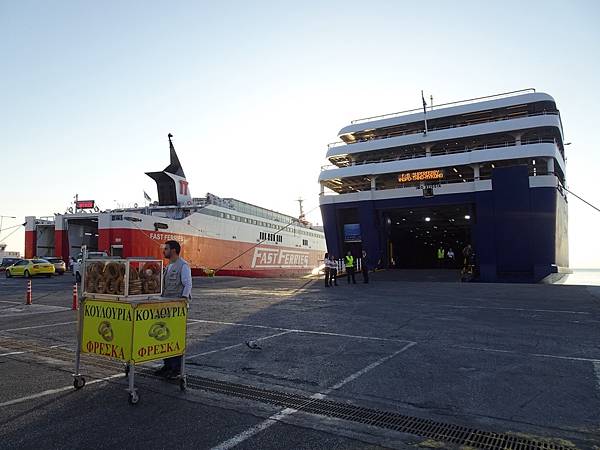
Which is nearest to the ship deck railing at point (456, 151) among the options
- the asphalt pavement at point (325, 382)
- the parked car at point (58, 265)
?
the asphalt pavement at point (325, 382)

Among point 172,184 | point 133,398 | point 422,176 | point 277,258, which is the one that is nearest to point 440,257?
point 277,258

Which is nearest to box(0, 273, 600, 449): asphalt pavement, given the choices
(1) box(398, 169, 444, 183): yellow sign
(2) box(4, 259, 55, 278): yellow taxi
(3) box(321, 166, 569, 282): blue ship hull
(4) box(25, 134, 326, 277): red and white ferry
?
(3) box(321, 166, 569, 282): blue ship hull

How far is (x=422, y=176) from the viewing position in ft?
79.8

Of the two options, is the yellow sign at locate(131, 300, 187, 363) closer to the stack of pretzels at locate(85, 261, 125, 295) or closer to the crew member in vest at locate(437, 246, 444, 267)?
the stack of pretzels at locate(85, 261, 125, 295)

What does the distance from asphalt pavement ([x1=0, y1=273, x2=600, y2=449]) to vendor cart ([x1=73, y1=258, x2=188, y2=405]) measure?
1.54 feet

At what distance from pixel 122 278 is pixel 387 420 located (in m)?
3.25

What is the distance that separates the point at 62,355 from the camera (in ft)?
21.6

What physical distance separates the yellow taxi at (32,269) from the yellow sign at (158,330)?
30.1 metres

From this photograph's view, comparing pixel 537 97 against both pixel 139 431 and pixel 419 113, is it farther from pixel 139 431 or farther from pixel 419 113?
pixel 139 431

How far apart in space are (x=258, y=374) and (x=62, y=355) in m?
3.44

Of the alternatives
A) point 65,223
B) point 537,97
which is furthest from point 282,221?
point 537,97

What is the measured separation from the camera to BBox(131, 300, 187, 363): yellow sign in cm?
449

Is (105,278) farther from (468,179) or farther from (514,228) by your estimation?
(468,179)

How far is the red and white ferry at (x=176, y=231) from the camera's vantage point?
95.2 ft
